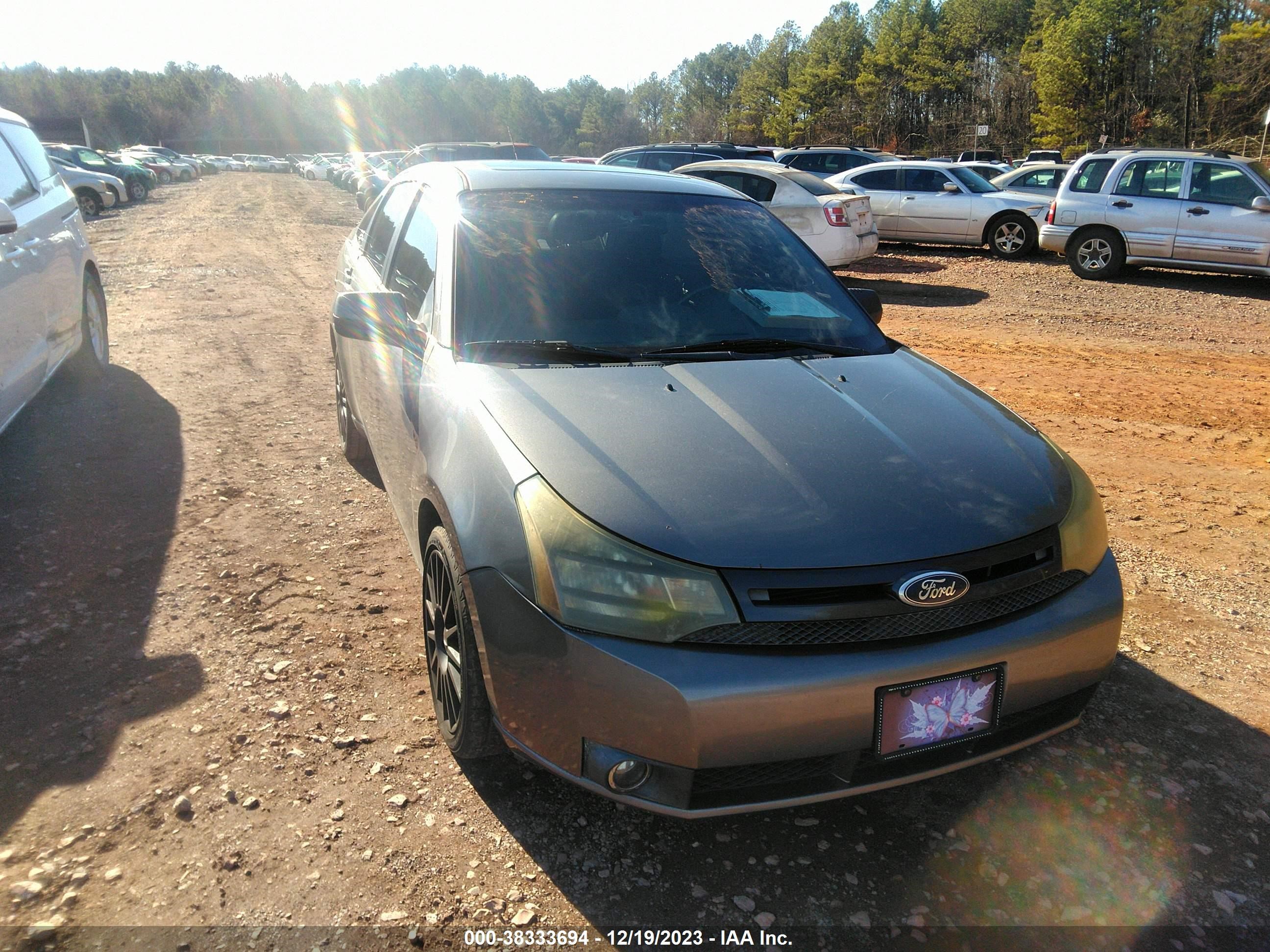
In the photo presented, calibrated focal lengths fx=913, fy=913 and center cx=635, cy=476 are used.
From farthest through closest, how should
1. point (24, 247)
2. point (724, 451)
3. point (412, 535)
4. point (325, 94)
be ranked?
1. point (325, 94)
2. point (24, 247)
3. point (412, 535)
4. point (724, 451)

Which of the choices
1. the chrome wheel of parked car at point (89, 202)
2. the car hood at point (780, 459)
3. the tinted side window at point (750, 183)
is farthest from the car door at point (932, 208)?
the chrome wheel of parked car at point (89, 202)

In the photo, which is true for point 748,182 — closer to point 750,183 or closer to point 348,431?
point 750,183

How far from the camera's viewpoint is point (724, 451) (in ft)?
7.88

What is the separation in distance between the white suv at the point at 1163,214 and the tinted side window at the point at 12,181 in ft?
38.0

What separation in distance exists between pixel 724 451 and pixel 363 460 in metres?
3.21

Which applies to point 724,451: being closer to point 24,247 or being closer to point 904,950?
point 904,950

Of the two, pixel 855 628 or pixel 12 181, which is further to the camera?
pixel 12 181

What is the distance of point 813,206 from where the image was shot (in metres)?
11.4

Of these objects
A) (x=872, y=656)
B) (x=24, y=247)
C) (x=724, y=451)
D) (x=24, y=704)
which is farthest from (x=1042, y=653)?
(x=24, y=247)

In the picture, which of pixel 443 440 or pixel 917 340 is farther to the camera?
pixel 917 340

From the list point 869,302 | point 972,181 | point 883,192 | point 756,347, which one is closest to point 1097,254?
point 972,181

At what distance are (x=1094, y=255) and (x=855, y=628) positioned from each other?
1195cm

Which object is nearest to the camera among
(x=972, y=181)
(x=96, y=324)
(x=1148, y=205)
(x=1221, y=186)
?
(x=96, y=324)

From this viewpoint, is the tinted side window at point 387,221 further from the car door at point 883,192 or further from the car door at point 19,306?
the car door at point 883,192
